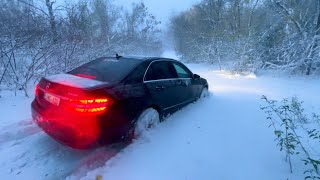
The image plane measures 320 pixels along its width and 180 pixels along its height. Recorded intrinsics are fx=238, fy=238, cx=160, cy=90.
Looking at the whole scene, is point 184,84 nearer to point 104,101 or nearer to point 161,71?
point 161,71

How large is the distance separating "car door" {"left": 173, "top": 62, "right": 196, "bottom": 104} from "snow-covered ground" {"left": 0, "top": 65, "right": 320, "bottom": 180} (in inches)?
24.3

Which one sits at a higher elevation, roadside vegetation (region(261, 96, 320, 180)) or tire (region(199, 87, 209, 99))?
tire (region(199, 87, 209, 99))

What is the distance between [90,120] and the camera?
3.20 meters

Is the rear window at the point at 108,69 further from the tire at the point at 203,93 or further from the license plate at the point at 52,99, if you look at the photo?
the tire at the point at 203,93

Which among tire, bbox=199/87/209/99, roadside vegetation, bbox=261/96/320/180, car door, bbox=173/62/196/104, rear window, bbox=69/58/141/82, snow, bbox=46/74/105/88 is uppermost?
rear window, bbox=69/58/141/82

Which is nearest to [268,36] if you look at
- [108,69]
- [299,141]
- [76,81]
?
[299,141]

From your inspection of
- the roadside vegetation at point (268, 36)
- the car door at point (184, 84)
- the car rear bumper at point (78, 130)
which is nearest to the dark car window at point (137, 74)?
the car rear bumper at point (78, 130)

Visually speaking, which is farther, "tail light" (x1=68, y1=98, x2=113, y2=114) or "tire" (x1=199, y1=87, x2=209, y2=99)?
"tire" (x1=199, y1=87, x2=209, y2=99)

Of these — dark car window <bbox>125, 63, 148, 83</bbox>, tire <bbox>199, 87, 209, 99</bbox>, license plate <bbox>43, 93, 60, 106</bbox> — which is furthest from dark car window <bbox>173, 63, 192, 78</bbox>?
license plate <bbox>43, 93, 60, 106</bbox>

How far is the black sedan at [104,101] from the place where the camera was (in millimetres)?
3217

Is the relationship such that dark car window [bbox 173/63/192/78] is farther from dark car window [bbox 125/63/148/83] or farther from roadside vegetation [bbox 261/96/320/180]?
roadside vegetation [bbox 261/96/320/180]

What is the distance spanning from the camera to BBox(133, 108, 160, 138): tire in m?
4.00

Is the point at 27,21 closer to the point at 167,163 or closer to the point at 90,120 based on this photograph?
the point at 90,120

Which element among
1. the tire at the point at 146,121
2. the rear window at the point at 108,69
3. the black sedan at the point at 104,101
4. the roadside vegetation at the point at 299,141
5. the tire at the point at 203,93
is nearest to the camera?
the roadside vegetation at the point at 299,141
